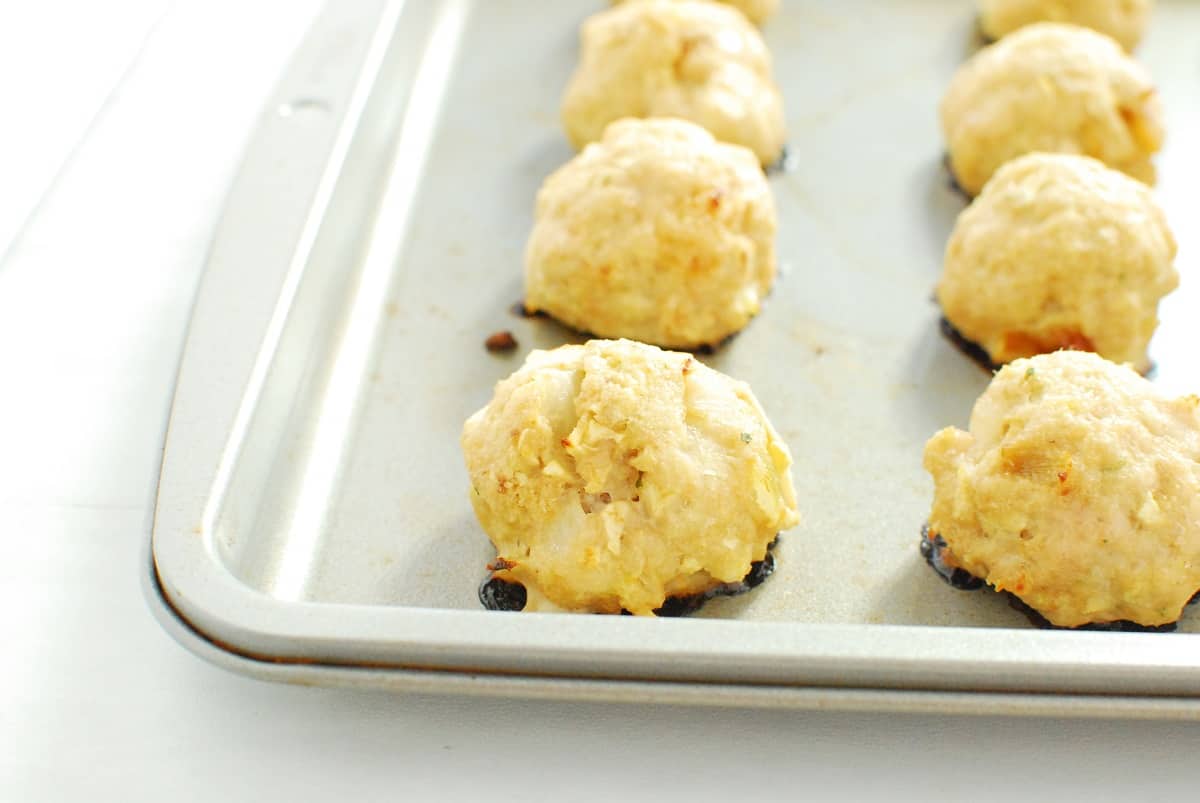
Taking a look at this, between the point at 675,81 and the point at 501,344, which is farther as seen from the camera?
the point at 675,81

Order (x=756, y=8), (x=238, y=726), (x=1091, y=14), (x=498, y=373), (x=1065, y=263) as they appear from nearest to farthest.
→ (x=238, y=726) → (x=1065, y=263) → (x=498, y=373) → (x=1091, y=14) → (x=756, y=8)

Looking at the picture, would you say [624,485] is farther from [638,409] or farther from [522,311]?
[522,311]

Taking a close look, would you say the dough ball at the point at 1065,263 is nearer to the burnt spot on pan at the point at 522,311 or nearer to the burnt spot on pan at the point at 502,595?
the burnt spot on pan at the point at 522,311

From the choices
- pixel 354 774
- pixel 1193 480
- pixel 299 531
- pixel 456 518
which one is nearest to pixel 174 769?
pixel 354 774

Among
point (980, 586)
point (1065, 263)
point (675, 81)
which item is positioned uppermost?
point (675, 81)

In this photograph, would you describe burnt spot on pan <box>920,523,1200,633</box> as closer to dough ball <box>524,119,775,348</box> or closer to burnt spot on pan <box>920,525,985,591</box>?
burnt spot on pan <box>920,525,985,591</box>

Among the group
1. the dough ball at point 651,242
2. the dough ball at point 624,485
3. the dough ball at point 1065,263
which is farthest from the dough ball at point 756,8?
the dough ball at point 624,485

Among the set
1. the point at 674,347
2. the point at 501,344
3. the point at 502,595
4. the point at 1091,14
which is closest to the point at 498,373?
the point at 501,344

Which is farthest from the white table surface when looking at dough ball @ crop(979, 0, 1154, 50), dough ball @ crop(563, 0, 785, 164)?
dough ball @ crop(979, 0, 1154, 50)
